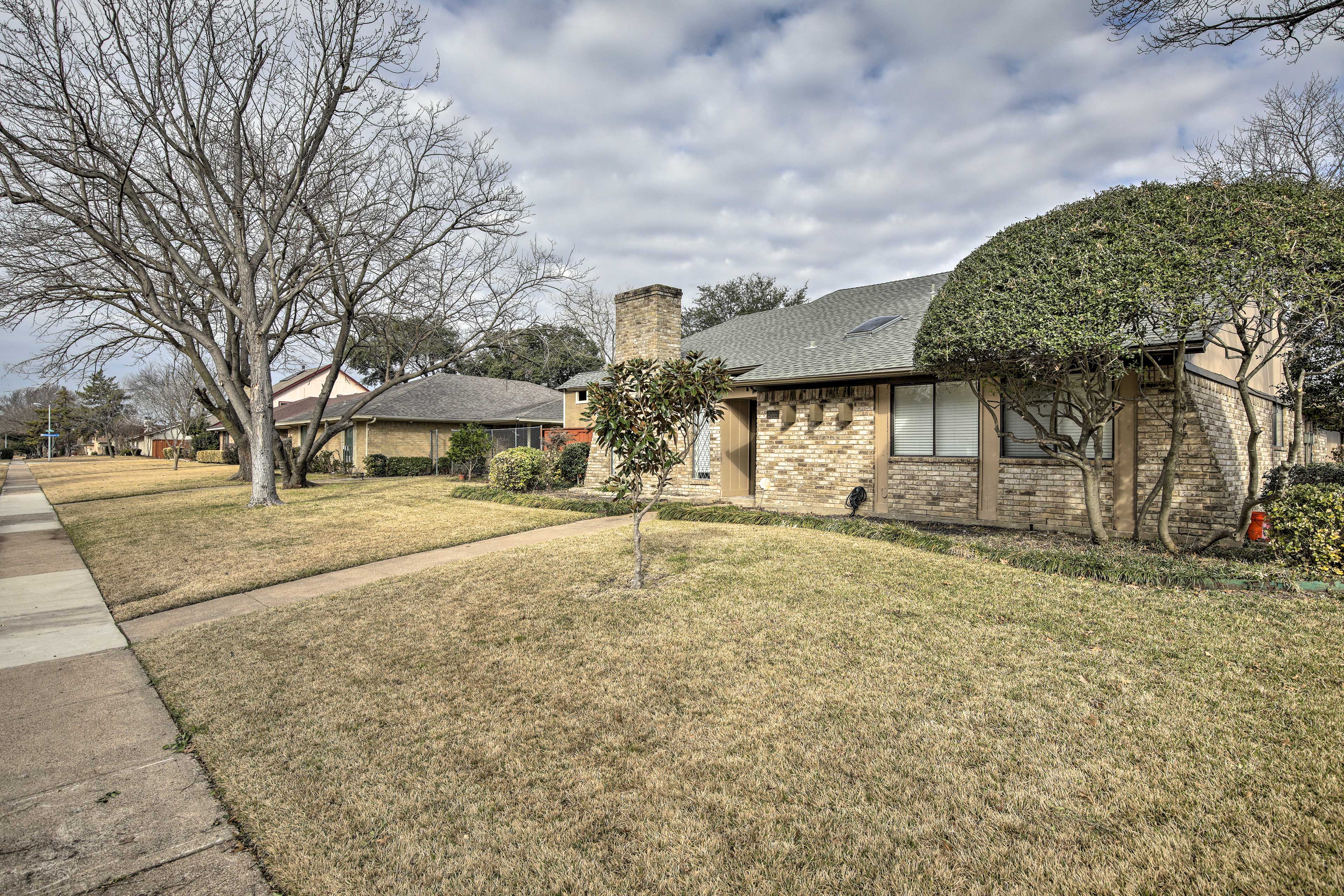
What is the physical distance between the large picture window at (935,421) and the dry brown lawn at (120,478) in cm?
2092

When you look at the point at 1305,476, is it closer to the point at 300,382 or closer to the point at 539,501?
the point at 539,501

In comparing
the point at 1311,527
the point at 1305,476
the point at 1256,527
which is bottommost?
the point at 1256,527

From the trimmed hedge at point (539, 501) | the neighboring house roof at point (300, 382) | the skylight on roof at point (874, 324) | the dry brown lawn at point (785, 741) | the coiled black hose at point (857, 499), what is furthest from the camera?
the neighboring house roof at point (300, 382)

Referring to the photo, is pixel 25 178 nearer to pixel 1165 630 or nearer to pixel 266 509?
pixel 266 509

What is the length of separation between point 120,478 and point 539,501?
79.6 ft

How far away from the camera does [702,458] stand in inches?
533

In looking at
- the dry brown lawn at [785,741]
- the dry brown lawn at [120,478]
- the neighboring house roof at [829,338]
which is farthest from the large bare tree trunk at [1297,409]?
the dry brown lawn at [120,478]

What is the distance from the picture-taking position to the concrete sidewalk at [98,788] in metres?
2.40

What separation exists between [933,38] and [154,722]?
10.5m

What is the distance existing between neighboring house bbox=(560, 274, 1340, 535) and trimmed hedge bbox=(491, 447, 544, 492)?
4.75 ft

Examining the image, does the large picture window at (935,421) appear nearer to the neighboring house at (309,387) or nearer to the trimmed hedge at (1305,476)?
the trimmed hedge at (1305,476)

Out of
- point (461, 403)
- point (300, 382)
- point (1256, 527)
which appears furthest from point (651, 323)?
point (300, 382)

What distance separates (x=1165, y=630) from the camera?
4754 millimetres

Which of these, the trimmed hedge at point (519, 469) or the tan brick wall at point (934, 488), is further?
the trimmed hedge at point (519, 469)
